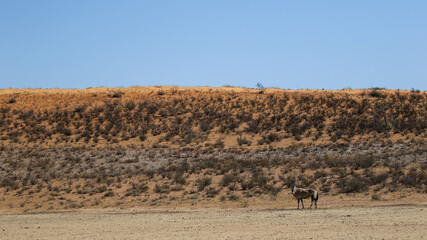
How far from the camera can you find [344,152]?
34875 millimetres

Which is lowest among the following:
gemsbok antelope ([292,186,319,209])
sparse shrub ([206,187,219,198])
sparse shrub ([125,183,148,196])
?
sparse shrub ([125,183,148,196])

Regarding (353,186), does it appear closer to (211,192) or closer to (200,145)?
(211,192)

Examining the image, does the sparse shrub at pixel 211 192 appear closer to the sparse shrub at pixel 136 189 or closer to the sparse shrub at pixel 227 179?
the sparse shrub at pixel 227 179

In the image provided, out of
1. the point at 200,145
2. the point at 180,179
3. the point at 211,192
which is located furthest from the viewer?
the point at 200,145

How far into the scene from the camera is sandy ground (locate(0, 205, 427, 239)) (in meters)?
14.6

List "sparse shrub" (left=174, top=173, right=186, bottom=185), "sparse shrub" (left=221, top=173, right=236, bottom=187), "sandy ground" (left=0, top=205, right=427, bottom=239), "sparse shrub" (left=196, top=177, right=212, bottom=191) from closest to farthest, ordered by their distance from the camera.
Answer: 1. "sandy ground" (left=0, top=205, right=427, bottom=239)
2. "sparse shrub" (left=196, top=177, right=212, bottom=191)
3. "sparse shrub" (left=221, top=173, right=236, bottom=187)
4. "sparse shrub" (left=174, top=173, right=186, bottom=185)

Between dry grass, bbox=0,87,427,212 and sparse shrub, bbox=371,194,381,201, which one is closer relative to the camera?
sparse shrub, bbox=371,194,381,201

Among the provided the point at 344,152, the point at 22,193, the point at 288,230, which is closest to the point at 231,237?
the point at 288,230

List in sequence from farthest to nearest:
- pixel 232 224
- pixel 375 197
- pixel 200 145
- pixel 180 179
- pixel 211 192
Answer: pixel 200 145
pixel 180 179
pixel 211 192
pixel 375 197
pixel 232 224

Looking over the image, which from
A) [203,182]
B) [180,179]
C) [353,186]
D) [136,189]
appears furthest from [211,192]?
[353,186]

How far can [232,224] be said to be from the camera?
54.3ft

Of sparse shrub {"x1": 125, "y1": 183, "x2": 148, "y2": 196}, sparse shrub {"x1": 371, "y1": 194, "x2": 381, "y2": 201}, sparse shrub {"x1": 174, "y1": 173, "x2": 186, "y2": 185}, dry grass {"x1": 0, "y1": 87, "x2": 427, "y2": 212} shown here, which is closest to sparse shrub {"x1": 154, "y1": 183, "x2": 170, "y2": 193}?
dry grass {"x1": 0, "y1": 87, "x2": 427, "y2": 212}

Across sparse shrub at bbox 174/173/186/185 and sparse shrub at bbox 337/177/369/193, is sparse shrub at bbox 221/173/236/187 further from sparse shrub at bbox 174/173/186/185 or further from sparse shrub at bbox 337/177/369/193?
sparse shrub at bbox 337/177/369/193

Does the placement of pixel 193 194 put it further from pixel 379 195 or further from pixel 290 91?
pixel 290 91
